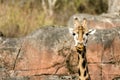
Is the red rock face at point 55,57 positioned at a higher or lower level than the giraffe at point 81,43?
lower

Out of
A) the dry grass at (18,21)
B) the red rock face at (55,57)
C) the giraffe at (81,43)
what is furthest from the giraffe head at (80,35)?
the dry grass at (18,21)

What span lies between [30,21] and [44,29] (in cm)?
481

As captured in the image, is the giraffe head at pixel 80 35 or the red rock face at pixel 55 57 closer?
the giraffe head at pixel 80 35

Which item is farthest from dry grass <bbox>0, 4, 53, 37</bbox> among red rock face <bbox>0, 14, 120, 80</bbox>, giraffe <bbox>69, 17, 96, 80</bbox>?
giraffe <bbox>69, 17, 96, 80</bbox>

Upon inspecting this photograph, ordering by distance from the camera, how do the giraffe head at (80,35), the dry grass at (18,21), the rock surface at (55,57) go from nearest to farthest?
the giraffe head at (80,35)
the rock surface at (55,57)
the dry grass at (18,21)

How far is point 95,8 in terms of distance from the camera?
2248 centimetres

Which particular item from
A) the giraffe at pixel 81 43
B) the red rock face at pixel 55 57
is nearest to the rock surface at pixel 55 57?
the red rock face at pixel 55 57

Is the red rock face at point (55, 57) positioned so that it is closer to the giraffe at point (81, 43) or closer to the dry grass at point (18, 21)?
the giraffe at point (81, 43)

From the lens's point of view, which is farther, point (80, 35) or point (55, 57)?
point (55, 57)

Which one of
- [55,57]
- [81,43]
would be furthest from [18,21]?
[81,43]

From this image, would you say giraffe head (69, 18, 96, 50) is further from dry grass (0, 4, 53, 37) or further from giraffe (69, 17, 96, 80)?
dry grass (0, 4, 53, 37)

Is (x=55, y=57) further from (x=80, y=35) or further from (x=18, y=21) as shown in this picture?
(x=18, y=21)

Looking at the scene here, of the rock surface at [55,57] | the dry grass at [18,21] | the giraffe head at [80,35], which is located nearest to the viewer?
the giraffe head at [80,35]

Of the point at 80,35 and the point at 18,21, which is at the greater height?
the point at 80,35
